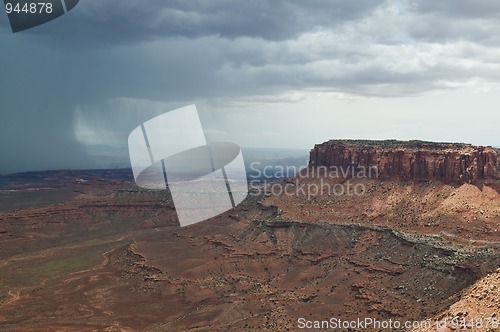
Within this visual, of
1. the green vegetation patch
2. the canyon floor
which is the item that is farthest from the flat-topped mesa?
the green vegetation patch

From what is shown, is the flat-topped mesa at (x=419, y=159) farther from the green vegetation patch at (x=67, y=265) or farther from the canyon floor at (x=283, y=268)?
the green vegetation patch at (x=67, y=265)

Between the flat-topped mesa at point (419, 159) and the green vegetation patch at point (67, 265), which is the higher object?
the flat-topped mesa at point (419, 159)

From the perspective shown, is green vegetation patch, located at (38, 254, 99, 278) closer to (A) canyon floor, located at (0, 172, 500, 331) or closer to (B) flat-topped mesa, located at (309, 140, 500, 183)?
(A) canyon floor, located at (0, 172, 500, 331)

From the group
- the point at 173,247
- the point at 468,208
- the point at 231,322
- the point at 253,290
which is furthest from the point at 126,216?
the point at 468,208

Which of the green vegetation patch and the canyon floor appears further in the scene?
the green vegetation patch

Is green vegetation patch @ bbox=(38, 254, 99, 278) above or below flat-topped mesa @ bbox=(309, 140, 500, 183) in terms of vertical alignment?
below

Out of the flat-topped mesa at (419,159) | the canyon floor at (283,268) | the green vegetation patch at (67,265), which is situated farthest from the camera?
the green vegetation patch at (67,265)

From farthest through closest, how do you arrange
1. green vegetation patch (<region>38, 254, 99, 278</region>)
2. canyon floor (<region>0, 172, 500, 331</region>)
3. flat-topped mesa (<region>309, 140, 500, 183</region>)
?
green vegetation patch (<region>38, 254, 99, 278</region>) → flat-topped mesa (<region>309, 140, 500, 183</region>) → canyon floor (<region>0, 172, 500, 331</region>)

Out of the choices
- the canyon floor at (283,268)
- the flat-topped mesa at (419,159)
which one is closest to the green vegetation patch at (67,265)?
the canyon floor at (283,268)
